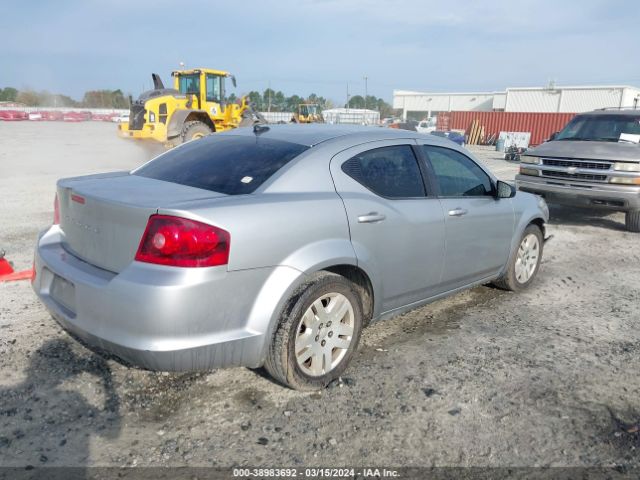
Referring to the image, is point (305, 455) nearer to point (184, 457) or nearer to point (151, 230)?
point (184, 457)

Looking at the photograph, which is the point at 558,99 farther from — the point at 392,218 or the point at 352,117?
the point at 392,218

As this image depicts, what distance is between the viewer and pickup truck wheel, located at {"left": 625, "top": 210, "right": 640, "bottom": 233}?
7.84m

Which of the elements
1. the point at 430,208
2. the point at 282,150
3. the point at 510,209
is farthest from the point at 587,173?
the point at 282,150

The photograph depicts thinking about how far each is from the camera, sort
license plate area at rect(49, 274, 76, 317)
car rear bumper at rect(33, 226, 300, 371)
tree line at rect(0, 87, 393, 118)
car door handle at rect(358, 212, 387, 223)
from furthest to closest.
Answer: tree line at rect(0, 87, 393, 118), car door handle at rect(358, 212, 387, 223), license plate area at rect(49, 274, 76, 317), car rear bumper at rect(33, 226, 300, 371)

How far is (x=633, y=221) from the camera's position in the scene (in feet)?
26.0

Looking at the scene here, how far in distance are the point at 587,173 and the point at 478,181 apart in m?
4.24

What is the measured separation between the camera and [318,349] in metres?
3.14

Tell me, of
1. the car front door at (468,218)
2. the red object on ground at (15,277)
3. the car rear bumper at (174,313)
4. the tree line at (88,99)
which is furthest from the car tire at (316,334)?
the tree line at (88,99)

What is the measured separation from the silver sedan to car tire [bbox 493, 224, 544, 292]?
882 mm

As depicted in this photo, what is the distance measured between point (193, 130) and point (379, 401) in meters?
14.1

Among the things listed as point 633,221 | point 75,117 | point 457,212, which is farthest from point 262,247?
point 75,117

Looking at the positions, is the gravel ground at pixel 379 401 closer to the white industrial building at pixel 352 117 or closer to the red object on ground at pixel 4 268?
the red object on ground at pixel 4 268

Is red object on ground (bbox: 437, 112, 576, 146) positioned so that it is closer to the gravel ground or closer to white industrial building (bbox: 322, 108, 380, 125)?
white industrial building (bbox: 322, 108, 380, 125)

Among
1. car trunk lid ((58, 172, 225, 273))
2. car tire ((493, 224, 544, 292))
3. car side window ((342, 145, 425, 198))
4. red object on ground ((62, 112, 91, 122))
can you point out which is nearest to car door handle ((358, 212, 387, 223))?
car side window ((342, 145, 425, 198))
